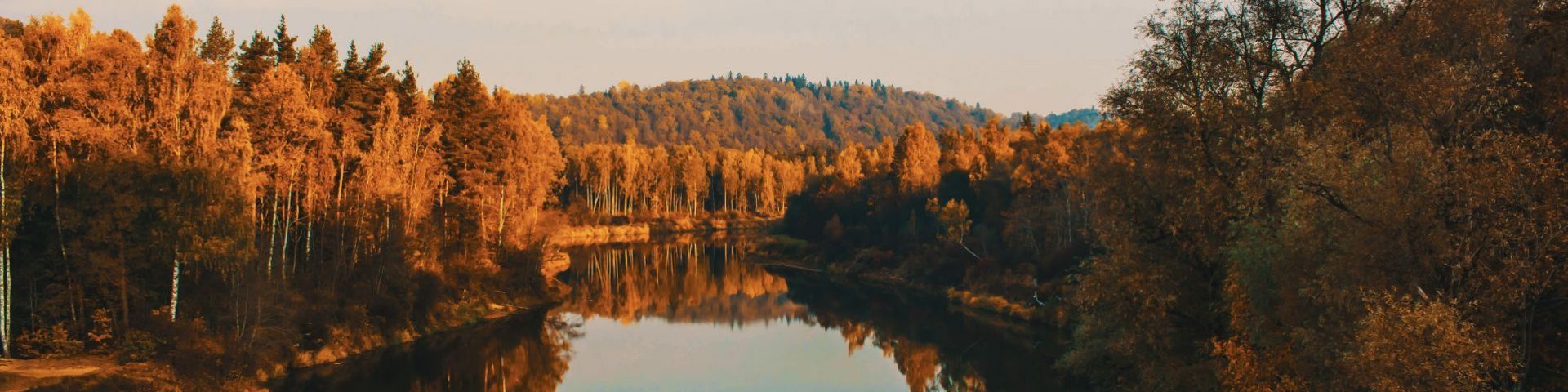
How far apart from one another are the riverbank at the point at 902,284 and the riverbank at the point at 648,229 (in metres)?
20.7

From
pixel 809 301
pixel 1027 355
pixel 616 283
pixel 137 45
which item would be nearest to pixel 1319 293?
pixel 1027 355

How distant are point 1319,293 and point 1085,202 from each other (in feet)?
119

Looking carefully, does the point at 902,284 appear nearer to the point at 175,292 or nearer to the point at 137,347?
the point at 175,292

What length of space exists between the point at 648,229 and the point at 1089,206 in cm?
7444

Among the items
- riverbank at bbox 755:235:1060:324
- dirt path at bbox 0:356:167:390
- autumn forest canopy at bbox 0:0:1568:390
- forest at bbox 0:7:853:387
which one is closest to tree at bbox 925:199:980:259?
riverbank at bbox 755:235:1060:324

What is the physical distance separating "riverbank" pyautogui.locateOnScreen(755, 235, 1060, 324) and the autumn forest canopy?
0.34 meters

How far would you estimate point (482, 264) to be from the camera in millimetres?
47531

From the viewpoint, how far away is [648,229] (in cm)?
11538

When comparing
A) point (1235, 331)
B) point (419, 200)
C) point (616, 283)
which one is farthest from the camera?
point (616, 283)

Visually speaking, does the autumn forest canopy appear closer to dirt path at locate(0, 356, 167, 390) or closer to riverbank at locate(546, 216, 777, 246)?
dirt path at locate(0, 356, 167, 390)

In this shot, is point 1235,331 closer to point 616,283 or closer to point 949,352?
point 949,352

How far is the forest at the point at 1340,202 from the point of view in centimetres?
1298

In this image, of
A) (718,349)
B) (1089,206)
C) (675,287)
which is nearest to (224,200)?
(718,349)

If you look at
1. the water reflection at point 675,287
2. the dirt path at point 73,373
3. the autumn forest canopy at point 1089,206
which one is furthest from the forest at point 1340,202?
the water reflection at point 675,287
